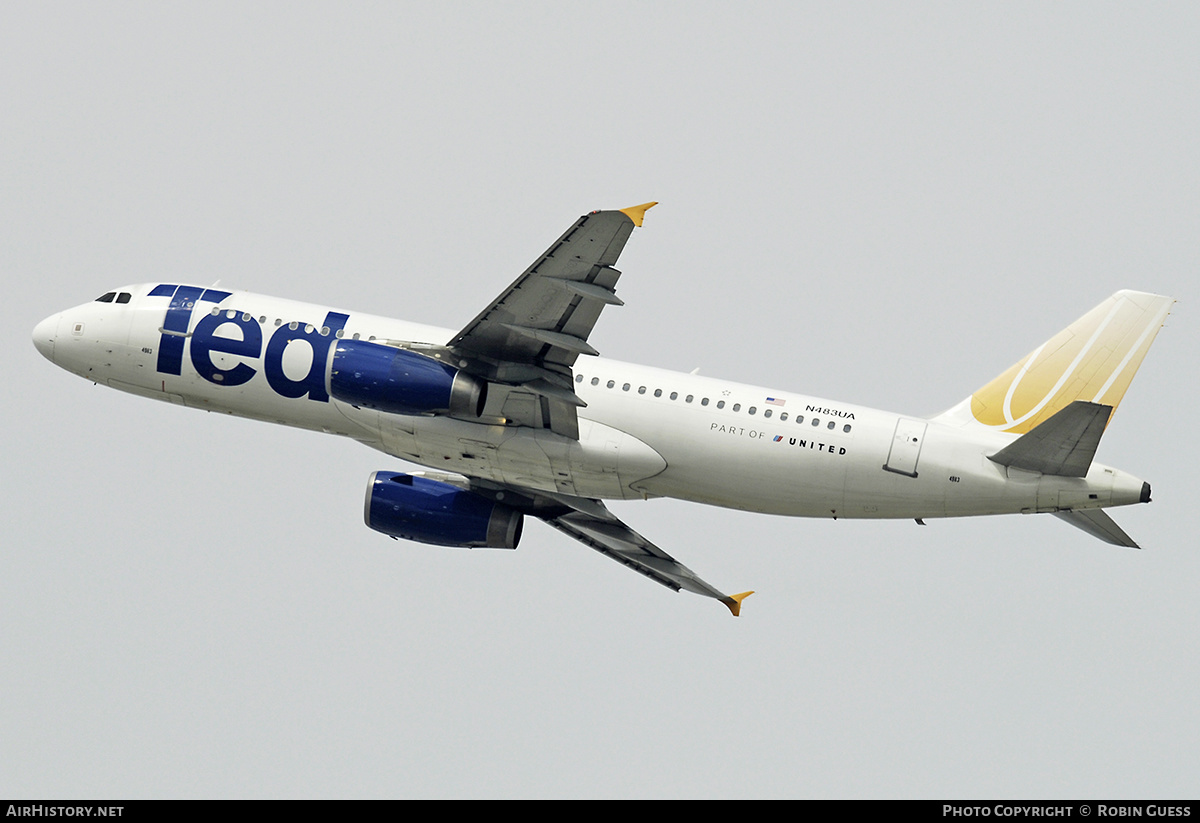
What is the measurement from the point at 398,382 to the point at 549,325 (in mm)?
4214

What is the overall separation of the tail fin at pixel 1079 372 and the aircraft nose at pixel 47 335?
26.1 metres

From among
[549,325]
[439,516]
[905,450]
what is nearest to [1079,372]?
[905,450]

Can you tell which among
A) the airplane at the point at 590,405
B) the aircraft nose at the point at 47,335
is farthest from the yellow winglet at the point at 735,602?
the aircraft nose at the point at 47,335

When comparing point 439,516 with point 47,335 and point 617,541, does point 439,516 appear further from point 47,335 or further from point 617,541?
point 47,335

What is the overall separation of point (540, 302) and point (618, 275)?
8.88 ft

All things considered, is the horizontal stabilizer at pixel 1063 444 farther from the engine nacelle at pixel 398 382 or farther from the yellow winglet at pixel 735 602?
the engine nacelle at pixel 398 382

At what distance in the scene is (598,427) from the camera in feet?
132

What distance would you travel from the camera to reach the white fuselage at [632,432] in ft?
128

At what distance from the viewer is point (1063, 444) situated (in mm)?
37000

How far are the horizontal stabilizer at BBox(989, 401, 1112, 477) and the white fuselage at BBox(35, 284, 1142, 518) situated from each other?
32cm

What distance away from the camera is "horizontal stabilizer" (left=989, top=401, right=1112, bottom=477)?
1431 inches

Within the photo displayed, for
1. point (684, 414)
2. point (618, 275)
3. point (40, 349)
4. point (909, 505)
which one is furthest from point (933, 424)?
point (40, 349)

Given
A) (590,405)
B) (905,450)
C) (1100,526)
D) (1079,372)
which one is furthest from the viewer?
(1079,372)
